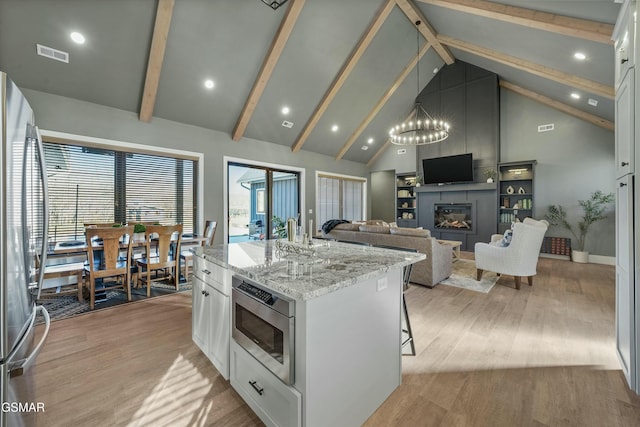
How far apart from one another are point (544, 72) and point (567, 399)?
5174 mm

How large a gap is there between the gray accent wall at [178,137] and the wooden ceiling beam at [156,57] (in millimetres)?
331

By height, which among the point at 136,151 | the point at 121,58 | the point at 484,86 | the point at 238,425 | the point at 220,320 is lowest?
the point at 238,425

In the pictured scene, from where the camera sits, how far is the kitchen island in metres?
1.22

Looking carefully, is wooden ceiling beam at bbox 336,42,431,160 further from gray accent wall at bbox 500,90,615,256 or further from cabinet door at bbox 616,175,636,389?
cabinet door at bbox 616,175,636,389

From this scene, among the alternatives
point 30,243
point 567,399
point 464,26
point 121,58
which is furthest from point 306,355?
point 464,26

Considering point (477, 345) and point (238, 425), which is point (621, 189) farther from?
point (238, 425)

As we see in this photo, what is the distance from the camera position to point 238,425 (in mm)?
1553

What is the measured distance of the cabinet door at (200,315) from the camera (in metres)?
2.07

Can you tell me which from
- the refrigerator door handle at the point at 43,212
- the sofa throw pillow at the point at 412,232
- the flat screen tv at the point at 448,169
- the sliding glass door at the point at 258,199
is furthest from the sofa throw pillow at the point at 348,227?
the refrigerator door handle at the point at 43,212

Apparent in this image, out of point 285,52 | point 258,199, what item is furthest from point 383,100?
point 258,199

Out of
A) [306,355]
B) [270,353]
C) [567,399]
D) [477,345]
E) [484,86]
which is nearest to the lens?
[306,355]

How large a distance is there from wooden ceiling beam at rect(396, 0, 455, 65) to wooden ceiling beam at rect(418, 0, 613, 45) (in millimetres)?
1254

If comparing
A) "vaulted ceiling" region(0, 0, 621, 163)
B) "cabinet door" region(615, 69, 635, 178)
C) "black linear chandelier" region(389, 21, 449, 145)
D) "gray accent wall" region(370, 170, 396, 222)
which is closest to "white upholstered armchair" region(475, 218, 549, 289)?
"cabinet door" region(615, 69, 635, 178)

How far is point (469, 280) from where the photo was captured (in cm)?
436
